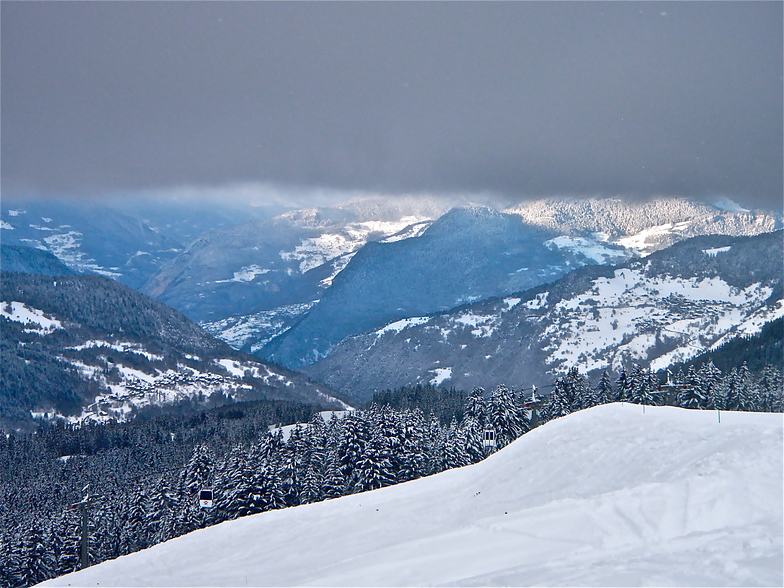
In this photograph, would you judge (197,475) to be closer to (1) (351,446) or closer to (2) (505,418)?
(1) (351,446)

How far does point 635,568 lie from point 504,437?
69.9m

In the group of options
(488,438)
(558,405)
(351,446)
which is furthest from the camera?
(558,405)

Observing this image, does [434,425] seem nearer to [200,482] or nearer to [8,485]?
[200,482]

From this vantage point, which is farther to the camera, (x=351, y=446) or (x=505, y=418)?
(x=505, y=418)

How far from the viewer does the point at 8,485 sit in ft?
522

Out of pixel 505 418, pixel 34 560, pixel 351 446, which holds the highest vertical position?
pixel 505 418

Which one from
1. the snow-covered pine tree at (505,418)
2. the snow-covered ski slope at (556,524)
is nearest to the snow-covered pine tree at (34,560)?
the snow-covered ski slope at (556,524)

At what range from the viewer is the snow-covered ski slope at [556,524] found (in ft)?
72.6

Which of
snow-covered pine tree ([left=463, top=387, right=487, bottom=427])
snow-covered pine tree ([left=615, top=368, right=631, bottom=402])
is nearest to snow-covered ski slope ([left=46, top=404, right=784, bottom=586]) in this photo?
snow-covered pine tree ([left=463, top=387, right=487, bottom=427])

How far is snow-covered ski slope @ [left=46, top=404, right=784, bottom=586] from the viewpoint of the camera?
22.1 metres

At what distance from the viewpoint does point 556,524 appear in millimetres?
27484

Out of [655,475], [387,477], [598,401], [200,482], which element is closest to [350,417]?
[387,477]

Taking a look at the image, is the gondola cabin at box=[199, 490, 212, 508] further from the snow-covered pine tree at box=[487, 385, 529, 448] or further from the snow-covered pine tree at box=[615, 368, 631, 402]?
the snow-covered pine tree at box=[615, 368, 631, 402]

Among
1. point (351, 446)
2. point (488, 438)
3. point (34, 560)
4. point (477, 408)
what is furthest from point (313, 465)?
point (477, 408)
